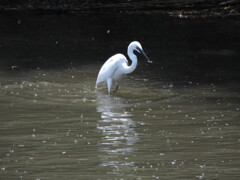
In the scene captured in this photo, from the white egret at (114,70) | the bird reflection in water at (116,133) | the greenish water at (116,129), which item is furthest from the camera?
the white egret at (114,70)

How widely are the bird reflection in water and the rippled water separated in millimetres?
12

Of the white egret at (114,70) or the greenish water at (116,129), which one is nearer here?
the greenish water at (116,129)

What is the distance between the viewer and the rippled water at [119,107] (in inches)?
298

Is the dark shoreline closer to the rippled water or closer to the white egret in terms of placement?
the rippled water

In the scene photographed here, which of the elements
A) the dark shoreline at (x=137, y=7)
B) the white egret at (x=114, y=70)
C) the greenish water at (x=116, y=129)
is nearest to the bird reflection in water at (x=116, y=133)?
the greenish water at (x=116, y=129)

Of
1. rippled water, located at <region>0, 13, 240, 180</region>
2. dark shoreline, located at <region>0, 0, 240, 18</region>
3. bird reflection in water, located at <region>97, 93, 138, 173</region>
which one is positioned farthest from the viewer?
dark shoreline, located at <region>0, 0, 240, 18</region>

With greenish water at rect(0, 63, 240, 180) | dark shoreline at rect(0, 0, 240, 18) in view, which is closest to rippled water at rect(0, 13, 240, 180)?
greenish water at rect(0, 63, 240, 180)

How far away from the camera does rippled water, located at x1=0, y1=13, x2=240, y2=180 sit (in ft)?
24.8

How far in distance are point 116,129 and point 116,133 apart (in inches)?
9.7

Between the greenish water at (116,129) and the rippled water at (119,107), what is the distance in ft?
0.04

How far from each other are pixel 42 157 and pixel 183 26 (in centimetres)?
1357

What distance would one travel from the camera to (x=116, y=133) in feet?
29.8

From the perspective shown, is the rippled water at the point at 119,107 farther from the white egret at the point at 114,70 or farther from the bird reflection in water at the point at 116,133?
the white egret at the point at 114,70

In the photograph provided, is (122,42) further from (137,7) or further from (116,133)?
(116,133)
